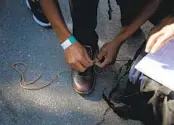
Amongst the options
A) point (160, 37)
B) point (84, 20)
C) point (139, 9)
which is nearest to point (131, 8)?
point (139, 9)

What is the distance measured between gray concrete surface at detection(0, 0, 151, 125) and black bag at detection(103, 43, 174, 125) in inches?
7.9

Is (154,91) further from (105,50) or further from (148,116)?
(105,50)

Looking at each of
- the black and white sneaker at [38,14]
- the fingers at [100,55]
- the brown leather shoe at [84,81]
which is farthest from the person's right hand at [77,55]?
the black and white sneaker at [38,14]

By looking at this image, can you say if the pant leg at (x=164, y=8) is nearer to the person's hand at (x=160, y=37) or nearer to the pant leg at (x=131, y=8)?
the pant leg at (x=131, y=8)

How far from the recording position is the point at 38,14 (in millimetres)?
1901

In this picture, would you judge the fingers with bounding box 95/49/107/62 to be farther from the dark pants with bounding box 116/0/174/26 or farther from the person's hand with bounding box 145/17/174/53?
the person's hand with bounding box 145/17/174/53

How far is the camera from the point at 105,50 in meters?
1.46

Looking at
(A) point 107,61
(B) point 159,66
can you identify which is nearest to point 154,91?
(B) point 159,66

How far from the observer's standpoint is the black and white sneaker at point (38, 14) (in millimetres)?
1873

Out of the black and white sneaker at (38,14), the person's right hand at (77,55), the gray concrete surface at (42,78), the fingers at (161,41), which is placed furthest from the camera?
the black and white sneaker at (38,14)

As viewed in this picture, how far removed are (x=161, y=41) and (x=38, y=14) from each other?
3.06ft

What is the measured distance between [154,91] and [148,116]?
140 mm

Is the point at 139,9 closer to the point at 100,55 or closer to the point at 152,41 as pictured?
the point at 100,55

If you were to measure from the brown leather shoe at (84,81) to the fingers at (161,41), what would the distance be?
1.82ft
